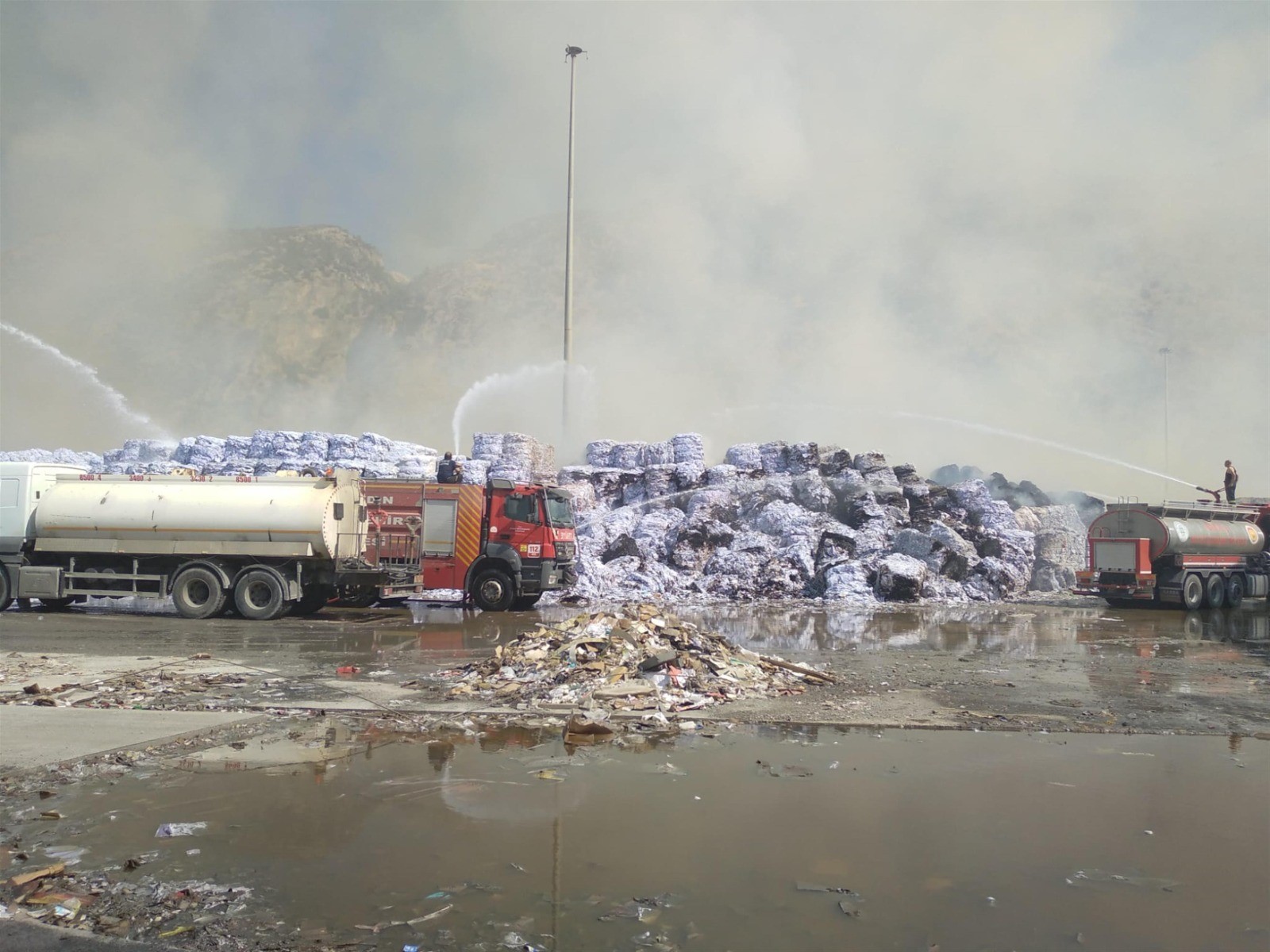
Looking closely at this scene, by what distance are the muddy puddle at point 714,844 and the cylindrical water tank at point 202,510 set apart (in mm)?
9778

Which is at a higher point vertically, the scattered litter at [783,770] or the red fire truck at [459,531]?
the red fire truck at [459,531]

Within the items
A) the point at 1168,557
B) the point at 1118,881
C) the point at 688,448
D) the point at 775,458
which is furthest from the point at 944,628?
the point at 1118,881

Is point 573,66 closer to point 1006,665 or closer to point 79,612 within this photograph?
point 79,612

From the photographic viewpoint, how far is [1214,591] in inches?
797

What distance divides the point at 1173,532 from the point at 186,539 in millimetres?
20215

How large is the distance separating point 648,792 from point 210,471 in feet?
73.0

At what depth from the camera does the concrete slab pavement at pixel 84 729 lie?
6.83m

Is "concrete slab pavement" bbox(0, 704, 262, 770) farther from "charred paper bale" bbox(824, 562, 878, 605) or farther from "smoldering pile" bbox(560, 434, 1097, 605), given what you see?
"charred paper bale" bbox(824, 562, 878, 605)

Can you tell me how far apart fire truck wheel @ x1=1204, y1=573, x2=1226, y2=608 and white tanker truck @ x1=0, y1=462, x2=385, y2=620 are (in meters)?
18.0

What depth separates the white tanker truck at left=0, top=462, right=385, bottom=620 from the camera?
1620 cm

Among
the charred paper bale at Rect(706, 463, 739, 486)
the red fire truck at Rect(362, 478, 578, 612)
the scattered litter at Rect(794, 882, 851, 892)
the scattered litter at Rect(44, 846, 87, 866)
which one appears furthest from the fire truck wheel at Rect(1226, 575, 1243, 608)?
the scattered litter at Rect(44, 846, 87, 866)

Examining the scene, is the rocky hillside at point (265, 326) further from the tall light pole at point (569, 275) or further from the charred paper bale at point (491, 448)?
the charred paper bale at point (491, 448)

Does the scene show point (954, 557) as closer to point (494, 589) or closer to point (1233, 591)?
point (1233, 591)

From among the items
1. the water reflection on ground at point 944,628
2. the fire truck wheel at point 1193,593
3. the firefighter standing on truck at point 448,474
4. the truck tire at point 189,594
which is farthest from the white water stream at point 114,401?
the fire truck wheel at point 1193,593
